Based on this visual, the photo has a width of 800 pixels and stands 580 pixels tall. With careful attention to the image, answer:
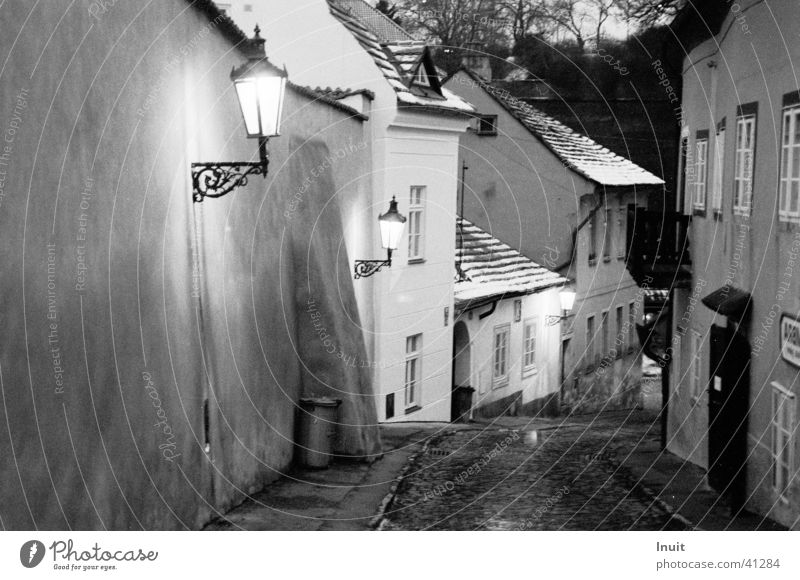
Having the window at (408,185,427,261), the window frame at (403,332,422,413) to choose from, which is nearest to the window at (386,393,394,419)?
the window frame at (403,332,422,413)

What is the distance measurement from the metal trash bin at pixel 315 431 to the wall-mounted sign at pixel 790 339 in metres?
2.66

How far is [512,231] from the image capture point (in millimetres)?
11453

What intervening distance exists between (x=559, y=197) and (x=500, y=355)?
1.67m

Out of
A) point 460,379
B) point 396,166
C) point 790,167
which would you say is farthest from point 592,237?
point 790,167

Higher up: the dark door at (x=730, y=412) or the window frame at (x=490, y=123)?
the window frame at (x=490, y=123)

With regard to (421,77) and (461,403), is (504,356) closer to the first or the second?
(461,403)

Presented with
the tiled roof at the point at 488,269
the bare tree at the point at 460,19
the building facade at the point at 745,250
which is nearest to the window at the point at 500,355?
the tiled roof at the point at 488,269

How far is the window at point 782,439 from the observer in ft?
19.9

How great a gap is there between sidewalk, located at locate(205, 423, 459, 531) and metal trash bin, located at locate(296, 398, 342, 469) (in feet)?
0.28

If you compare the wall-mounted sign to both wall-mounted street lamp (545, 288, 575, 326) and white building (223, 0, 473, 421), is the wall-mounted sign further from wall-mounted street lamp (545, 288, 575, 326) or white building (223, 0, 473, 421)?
wall-mounted street lamp (545, 288, 575, 326)

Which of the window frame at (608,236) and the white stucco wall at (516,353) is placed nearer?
the white stucco wall at (516,353)

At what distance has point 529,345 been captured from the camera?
11953 millimetres

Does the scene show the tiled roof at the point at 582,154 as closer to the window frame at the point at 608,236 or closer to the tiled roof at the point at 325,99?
the window frame at the point at 608,236
